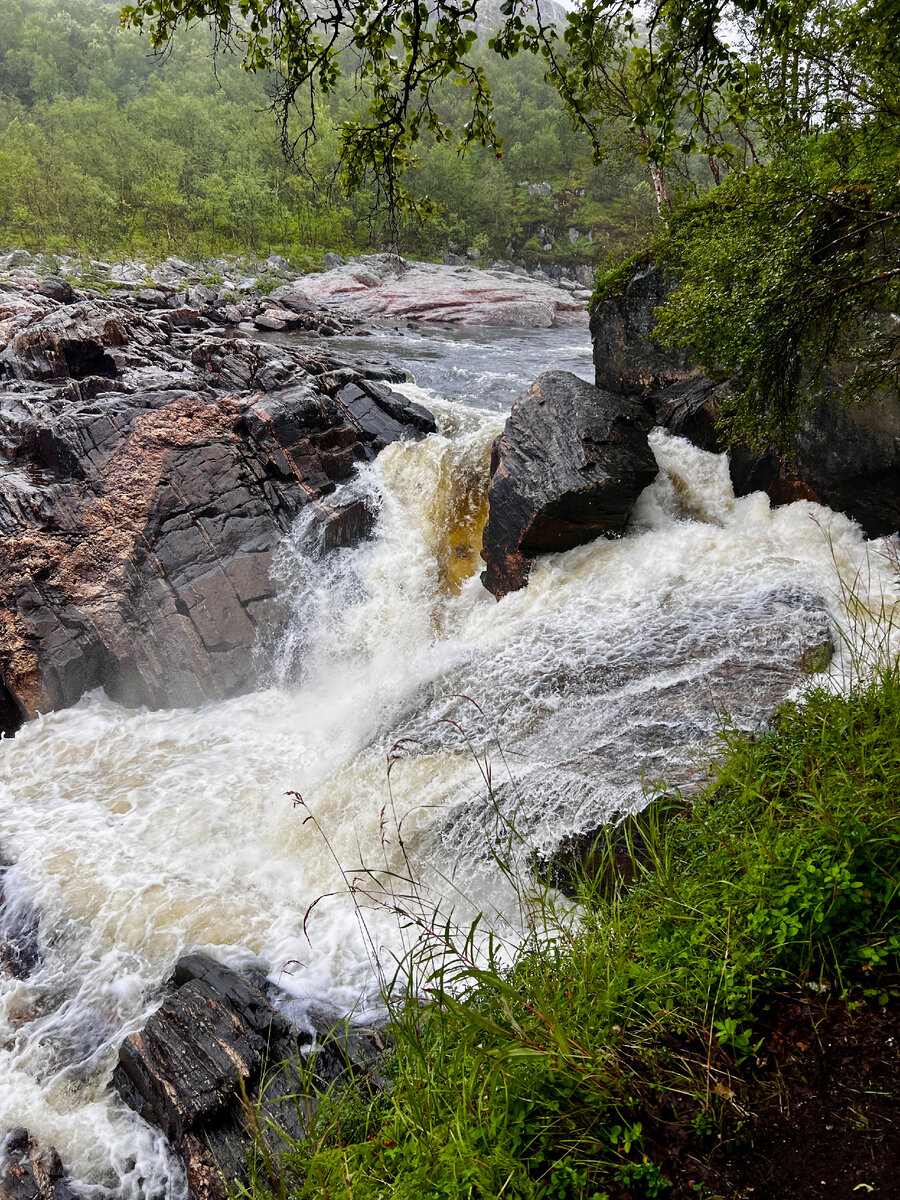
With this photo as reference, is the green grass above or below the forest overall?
below

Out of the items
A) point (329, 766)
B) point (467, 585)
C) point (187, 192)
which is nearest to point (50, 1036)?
point (329, 766)

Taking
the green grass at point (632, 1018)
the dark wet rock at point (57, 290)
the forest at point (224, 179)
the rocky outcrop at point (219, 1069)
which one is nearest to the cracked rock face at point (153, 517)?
the rocky outcrop at point (219, 1069)

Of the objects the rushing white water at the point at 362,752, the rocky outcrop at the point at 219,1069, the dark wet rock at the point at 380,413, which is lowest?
the rocky outcrop at the point at 219,1069

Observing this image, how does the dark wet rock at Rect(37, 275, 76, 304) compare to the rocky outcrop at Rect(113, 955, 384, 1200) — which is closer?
the rocky outcrop at Rect(113, 955, 384, 1200)

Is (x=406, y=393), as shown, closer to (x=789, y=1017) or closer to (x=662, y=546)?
(x=662, y=546)

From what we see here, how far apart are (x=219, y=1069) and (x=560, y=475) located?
23.9 feet

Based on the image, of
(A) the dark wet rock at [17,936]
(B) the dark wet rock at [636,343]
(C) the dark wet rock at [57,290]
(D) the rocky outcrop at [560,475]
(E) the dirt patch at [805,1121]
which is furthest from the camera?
(C) the dark wet rock at [57,290]

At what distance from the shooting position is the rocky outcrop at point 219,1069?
385 cm

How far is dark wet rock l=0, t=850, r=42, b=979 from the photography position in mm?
5395

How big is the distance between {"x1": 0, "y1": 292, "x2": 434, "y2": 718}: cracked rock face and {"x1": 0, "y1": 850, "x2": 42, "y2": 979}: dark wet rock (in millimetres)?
3426

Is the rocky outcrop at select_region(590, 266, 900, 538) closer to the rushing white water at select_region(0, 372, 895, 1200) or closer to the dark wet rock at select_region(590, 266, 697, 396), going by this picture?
the dark wet rock at select_region(590, 266, 697, 396)

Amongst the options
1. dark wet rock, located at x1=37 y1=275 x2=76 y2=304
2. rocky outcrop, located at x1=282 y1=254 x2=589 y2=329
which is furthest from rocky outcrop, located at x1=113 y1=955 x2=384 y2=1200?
rocky outcrop, located at x1=282 y1=254 x2=589 y2=329

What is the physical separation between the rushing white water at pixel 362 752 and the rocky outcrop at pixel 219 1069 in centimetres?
22

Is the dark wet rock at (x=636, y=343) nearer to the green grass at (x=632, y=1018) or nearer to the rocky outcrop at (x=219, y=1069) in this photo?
the green grass at (x=632, y=1018)
